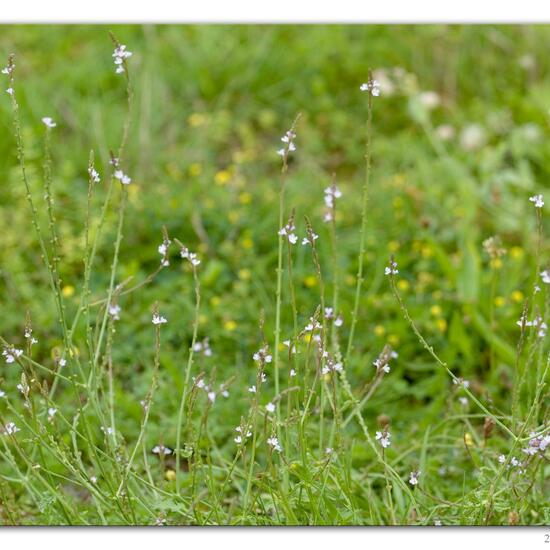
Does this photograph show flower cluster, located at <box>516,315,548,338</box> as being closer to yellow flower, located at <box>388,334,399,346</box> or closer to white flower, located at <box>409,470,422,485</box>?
white flower, located at <box>409,470,422,485</box>

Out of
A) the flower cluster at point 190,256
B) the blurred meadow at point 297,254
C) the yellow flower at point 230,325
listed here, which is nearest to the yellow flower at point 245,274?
the blurred meadow at point 297,254

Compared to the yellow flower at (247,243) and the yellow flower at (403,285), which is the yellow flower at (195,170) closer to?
the yellow flower at (247,243)

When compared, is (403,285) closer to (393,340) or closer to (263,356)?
(393,340)

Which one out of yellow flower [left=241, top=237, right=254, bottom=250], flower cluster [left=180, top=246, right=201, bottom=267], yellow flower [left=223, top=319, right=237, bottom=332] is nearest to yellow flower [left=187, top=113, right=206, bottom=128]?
yellow flower [left=241, top=237, right=254, bottom=250]

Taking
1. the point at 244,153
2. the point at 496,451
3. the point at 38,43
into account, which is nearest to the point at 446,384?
the point at 496,451

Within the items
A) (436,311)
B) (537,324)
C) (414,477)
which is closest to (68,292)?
(436,311)
